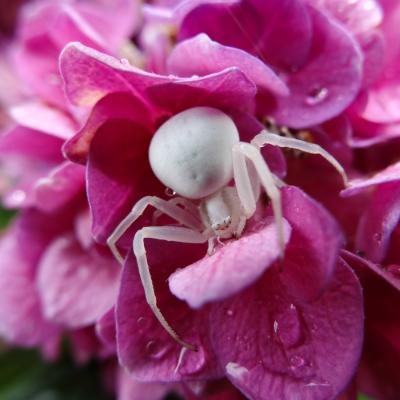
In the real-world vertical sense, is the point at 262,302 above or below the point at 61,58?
below

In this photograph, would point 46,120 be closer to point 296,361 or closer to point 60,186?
point 60,186

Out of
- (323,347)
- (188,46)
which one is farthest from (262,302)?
(188,46)

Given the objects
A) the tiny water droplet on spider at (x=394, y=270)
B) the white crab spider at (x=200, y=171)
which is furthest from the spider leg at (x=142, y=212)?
the tiny water droplet on spider at (x=394, y=270)

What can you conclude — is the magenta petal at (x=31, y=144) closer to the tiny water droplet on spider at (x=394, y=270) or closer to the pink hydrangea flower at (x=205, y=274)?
the pink hydrangea flower at (x=205, y=274)

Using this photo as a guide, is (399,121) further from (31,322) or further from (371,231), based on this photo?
(31,322)

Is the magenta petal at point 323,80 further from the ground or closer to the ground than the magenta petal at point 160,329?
further from the ground

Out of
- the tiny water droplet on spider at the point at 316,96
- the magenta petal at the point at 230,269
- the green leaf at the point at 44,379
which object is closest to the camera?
the magenta petal at the point at 230,269

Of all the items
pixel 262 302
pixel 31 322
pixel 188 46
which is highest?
pixel 188 46
